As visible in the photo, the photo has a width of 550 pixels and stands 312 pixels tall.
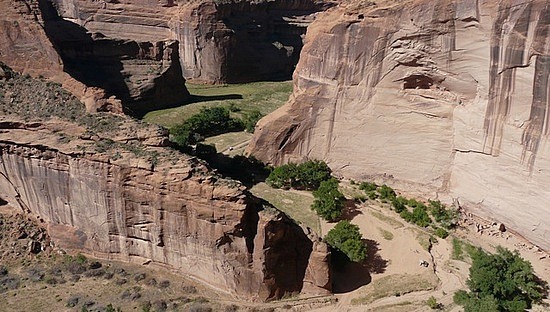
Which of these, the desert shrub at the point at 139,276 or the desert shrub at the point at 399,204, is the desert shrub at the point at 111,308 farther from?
the desert shrub at the point at 399,204

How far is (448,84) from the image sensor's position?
3073 centimetres

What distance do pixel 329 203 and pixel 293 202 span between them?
339 cm

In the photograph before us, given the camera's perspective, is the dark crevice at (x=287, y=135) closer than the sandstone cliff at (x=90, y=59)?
No

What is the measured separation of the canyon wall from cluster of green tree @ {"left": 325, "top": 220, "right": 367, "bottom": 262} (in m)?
3.14

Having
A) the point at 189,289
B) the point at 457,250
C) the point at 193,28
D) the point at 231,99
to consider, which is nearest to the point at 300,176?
the point at 457,250

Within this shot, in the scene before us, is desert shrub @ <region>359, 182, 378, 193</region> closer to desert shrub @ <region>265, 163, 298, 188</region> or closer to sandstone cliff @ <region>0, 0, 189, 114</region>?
desert shrub @ <region>265, 163, 298, 188</region>

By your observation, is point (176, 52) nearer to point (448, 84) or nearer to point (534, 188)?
point (448, 84)

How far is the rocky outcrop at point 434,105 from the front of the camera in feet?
88.7

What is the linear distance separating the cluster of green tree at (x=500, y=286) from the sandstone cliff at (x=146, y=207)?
7.38m

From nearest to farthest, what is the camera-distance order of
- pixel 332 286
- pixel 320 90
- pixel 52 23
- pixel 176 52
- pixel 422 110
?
1. pixel 332 286
2. pixel 422 110
3. pixel 320 90
4. pixel 52 23
5. pixel 176 52

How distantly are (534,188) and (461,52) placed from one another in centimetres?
932

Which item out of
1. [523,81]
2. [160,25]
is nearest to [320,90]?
[523,81]

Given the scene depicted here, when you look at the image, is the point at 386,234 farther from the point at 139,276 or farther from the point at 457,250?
the point at 139,276

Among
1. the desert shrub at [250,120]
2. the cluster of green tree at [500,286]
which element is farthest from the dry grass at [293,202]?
the desert shrub at [250,120]
